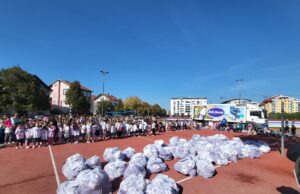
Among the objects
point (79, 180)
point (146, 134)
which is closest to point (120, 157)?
point (79, 180)

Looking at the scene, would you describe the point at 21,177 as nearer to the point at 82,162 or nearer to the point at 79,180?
the point at 82,162

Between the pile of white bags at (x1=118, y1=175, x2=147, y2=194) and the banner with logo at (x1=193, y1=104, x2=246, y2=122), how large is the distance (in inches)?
1310

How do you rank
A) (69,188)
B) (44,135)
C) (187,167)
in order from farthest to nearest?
(44,135) < (187,167) < (69,188)

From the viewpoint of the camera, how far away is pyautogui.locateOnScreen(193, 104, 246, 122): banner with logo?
3891cm

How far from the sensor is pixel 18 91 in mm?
47719

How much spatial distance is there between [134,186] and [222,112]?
3513 centimetres

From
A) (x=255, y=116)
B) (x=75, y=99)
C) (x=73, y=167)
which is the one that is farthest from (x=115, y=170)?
(x=75, y=99)

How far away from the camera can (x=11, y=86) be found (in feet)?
158

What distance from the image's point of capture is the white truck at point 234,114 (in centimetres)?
3731

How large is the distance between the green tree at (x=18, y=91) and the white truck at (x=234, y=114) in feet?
96.0

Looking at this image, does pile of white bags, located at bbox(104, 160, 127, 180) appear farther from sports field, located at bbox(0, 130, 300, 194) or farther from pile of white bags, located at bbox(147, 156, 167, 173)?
pile of white bags, located at bbox(147, 156, 167, 173)

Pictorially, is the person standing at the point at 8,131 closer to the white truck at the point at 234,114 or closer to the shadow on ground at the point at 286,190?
the shadow on ground at the point at 286,190

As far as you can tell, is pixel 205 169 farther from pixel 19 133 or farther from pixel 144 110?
pixel 144 110

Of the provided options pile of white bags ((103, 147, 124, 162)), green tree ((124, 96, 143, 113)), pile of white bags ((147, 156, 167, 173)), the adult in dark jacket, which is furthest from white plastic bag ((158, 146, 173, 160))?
green tree ((124, 96, 143, 113))
